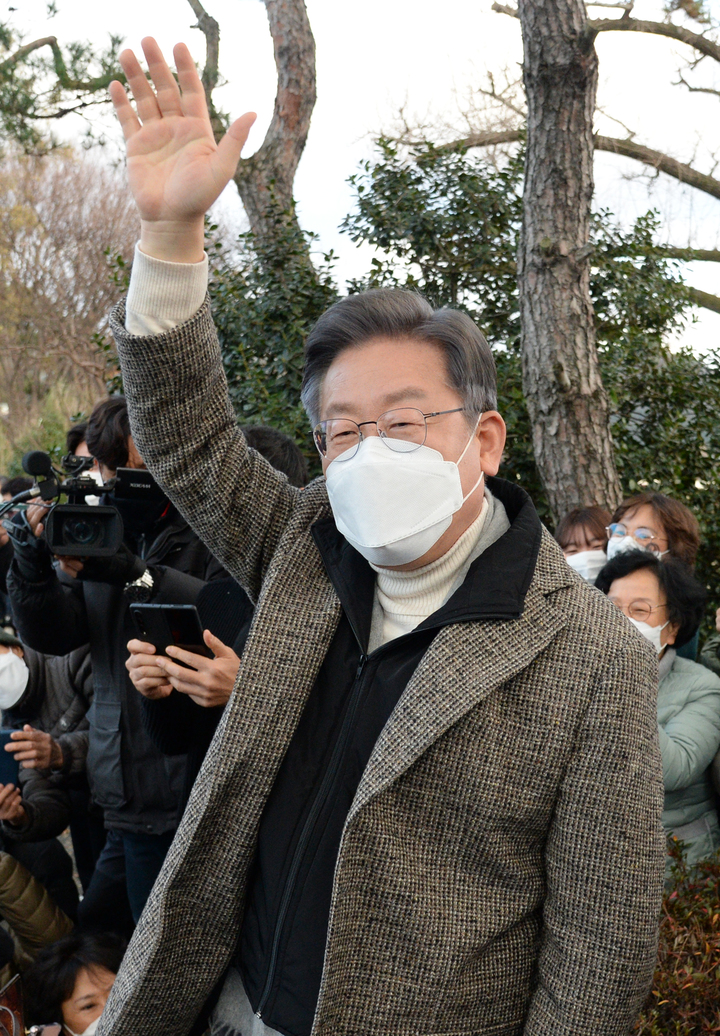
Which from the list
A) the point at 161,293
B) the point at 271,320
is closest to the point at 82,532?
the point at 161,293

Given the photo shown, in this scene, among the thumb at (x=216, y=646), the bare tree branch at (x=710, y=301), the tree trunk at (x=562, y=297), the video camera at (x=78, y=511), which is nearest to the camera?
the thumb at (x=216, y=646)

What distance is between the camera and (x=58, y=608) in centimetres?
287

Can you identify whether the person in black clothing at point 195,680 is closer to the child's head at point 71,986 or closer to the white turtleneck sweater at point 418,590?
the white turtleneck sweater at point 418,590

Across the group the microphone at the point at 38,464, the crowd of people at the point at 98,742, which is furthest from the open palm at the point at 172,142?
the microphone at the point at 38,464

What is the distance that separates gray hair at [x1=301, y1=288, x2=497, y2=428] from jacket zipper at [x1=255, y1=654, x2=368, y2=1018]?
55 cm

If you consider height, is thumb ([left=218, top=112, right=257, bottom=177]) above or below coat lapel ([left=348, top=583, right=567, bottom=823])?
above

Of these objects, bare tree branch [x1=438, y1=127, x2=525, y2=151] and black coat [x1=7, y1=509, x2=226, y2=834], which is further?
bare tree branch [x1=438, y1=127, x2=525, y2=151]

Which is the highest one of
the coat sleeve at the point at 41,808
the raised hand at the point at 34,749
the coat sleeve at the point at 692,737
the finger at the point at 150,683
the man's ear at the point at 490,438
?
the man's ear at the point at 490,438

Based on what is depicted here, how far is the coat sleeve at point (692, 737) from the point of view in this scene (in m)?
2.59

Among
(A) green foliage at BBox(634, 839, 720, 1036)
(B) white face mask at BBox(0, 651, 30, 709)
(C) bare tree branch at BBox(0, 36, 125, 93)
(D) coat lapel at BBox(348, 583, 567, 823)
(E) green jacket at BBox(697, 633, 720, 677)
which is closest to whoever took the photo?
(D) coat lapel at BBox(348, 583, 567, 823)

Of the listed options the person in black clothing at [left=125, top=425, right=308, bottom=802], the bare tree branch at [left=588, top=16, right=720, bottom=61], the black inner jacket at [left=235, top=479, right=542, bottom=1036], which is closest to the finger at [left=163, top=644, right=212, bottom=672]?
the person in black clothing at [left=125, top=425, right=308, bottom=802]

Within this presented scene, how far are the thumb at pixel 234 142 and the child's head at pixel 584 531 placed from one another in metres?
2.54

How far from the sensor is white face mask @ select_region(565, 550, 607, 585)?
11.7 feet

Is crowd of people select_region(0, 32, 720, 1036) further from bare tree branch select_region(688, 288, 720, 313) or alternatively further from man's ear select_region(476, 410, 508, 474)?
bare tree branch select_region(688, 288, 720, 313)
